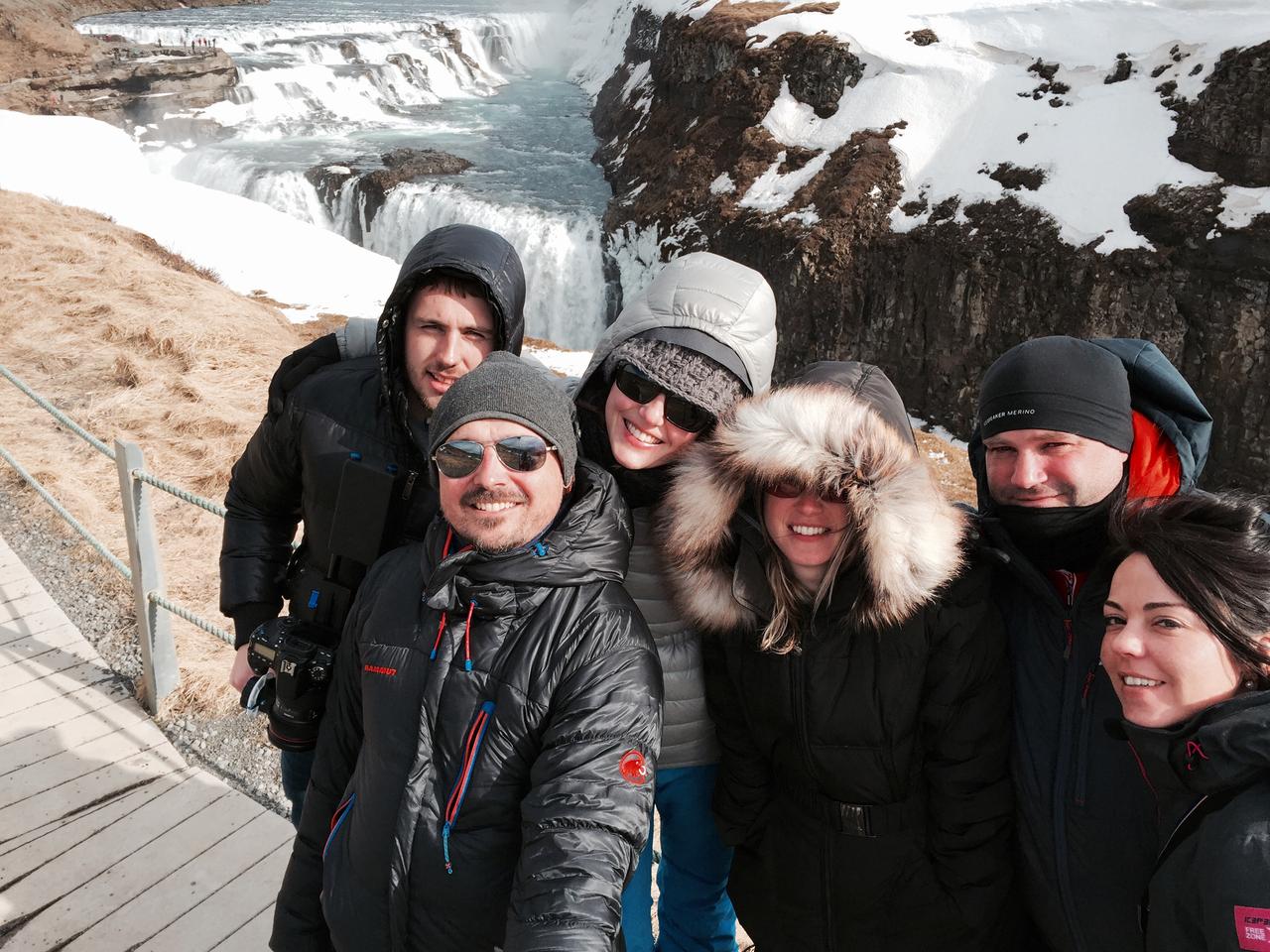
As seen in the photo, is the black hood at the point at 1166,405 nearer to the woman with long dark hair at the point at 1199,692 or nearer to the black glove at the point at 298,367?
the woman with long dark hair at the point at 1199,692

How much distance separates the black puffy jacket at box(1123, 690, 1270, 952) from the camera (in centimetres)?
140

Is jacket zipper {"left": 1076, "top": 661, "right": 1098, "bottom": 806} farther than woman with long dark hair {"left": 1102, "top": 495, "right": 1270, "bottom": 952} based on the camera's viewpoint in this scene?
Yes

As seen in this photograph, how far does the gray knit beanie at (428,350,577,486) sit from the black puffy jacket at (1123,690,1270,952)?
51.5 inches

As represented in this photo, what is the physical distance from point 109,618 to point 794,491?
464 cm

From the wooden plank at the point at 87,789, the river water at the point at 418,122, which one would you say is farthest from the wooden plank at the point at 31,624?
the river water at the point at 418,122

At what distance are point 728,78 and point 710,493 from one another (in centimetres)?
2572

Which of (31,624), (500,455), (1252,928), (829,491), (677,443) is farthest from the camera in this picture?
(31,624)

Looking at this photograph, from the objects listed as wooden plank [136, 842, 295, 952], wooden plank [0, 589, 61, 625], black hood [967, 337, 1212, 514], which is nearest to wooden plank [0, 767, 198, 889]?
wooden plank [136, 842, 295, 952]

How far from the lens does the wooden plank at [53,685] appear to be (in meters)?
4.20

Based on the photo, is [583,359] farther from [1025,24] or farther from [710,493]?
[1025,24]

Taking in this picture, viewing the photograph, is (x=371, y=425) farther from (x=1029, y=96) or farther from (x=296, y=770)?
(x=1029, y=96)

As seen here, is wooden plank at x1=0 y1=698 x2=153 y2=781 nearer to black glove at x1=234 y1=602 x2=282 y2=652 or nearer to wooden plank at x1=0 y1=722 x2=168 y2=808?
wooden plank at x1=0 y1=722 x2=168 y2=808

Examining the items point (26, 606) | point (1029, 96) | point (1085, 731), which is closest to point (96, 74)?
point (1029, 96)

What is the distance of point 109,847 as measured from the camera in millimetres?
3430
